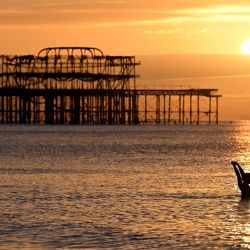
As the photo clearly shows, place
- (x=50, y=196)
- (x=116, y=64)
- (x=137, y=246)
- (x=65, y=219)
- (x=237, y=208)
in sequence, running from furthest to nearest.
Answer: (x=116, y=64) < (x=50, y=196) < (x=237, y=208) < (x=65, y=219) < (x=137, y=246)

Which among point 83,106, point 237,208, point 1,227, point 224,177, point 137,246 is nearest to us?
point 137,246

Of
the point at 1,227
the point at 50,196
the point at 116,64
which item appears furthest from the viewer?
the point at 116,64

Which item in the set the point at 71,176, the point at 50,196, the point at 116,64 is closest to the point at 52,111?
the point at 116,64

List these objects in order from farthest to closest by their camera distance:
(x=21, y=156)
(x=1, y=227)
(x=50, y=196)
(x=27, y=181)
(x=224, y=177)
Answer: (x=21, y=156), (x=224, y=177), (x=27, y=181), (x=50, y=196), (x=1, y=227)

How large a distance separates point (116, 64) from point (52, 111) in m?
18.4

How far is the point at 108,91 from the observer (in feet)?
556

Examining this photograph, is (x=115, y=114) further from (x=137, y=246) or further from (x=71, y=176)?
(x=137, y=246)

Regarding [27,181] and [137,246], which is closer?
[137,246]

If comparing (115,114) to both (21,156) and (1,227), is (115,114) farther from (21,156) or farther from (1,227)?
(1,227)

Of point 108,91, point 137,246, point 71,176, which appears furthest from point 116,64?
point 137,246

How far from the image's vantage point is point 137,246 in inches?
1044

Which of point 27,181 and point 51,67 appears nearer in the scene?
point 27,181

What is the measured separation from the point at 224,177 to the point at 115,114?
128834 millimetres

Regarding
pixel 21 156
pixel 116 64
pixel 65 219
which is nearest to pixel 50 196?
pixel 65 219
